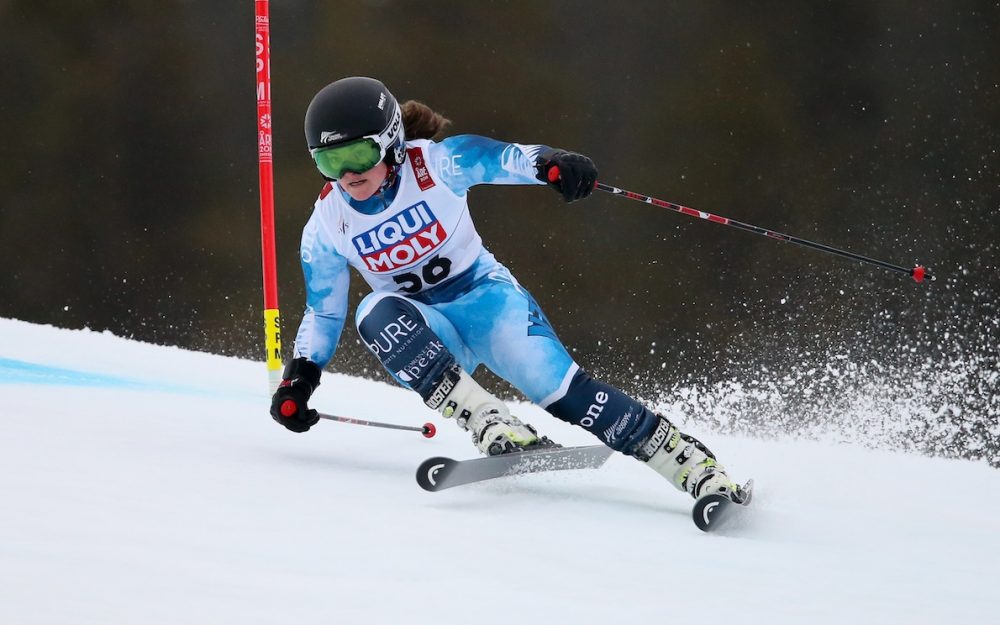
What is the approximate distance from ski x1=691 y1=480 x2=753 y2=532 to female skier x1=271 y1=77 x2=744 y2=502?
10 cm

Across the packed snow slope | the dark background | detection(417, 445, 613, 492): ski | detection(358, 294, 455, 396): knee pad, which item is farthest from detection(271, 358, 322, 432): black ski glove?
the dark background

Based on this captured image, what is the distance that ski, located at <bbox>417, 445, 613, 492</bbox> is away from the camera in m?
2.19

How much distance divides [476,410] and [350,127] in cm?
71

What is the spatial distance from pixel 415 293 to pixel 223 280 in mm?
2561

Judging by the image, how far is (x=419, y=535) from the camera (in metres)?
1.90

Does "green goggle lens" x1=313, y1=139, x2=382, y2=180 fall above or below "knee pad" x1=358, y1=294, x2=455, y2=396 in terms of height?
above

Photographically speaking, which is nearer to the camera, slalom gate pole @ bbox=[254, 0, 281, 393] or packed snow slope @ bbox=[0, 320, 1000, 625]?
packed snow slope @ bbox=[0, 320, 1000, 625]

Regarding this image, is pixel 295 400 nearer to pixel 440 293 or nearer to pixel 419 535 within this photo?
pixel 440 293

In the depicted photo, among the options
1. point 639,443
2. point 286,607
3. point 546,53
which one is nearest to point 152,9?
point 546,53

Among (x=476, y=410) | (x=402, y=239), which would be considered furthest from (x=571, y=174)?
(x=476, y=410)

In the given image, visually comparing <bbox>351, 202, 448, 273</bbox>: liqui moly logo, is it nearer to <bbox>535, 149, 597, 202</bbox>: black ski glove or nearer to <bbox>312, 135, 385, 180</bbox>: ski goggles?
<bbox>312, 135, 385, 180</bbox>: ski goggles

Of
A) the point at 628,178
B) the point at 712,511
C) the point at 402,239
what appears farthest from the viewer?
the point at 628,178

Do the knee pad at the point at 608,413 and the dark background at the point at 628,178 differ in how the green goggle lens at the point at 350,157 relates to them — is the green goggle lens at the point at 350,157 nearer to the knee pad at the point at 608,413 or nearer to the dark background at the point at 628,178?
the knee pad at the point at 608,413

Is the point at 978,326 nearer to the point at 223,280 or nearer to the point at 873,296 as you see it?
the point at 873,296
